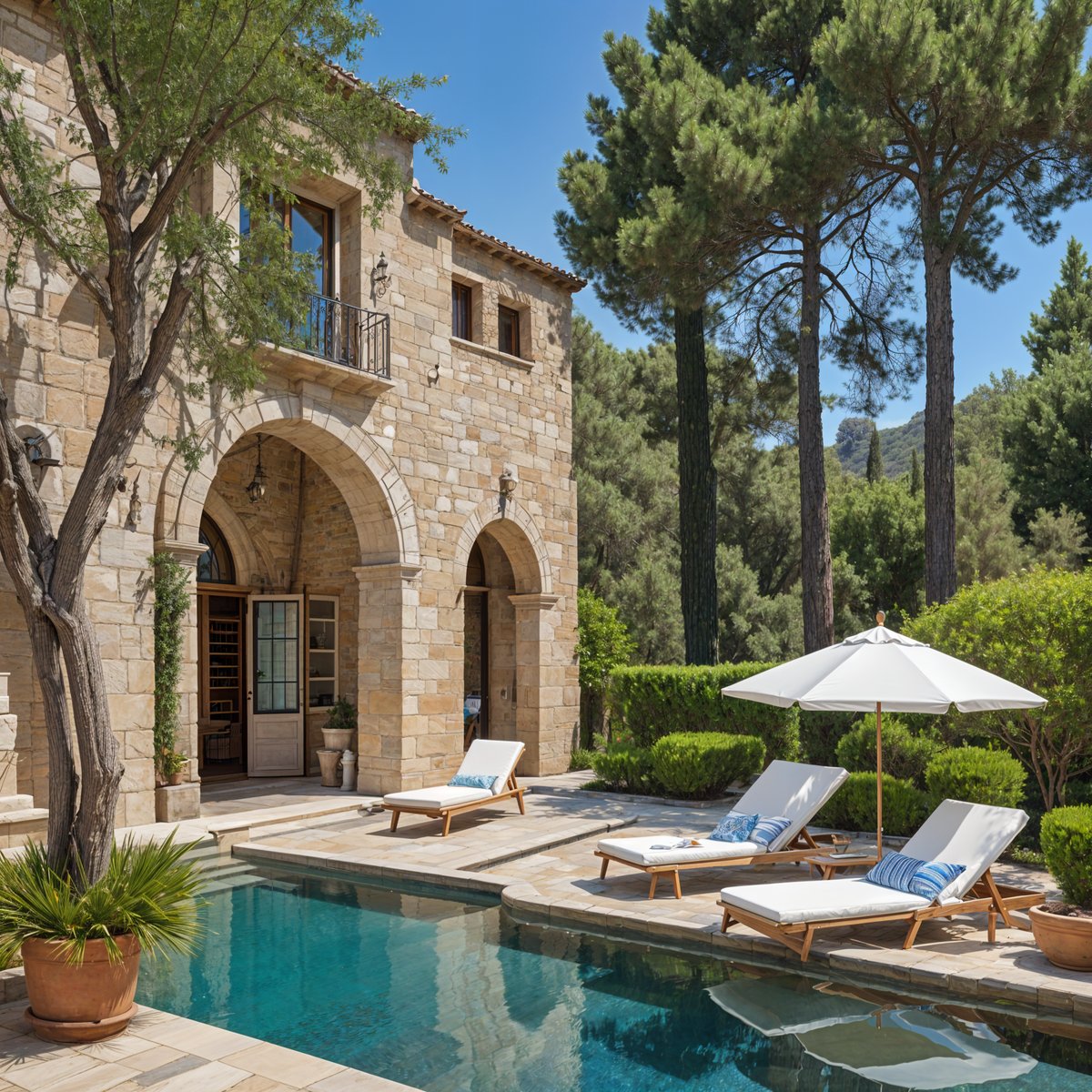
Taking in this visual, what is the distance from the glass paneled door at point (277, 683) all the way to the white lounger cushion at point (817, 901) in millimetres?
8775

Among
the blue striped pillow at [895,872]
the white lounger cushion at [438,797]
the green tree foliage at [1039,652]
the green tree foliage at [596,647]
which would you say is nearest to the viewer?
the blue striped pillow at [895,872]

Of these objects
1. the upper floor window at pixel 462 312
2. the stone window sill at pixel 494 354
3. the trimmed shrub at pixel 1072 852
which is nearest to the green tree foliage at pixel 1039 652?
the trimmed shrub at pixel 1072 852

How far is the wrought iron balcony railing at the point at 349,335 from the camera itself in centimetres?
1176

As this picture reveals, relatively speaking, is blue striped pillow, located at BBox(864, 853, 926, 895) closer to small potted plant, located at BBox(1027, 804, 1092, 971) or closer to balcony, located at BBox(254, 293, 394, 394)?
small potted plant, located at BBox(1027, 804, 1092, 971)

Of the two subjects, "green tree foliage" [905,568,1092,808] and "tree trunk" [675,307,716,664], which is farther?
"tree trunk" [675,307,716,664]

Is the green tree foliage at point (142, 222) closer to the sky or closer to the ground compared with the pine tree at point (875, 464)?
closer to the ground

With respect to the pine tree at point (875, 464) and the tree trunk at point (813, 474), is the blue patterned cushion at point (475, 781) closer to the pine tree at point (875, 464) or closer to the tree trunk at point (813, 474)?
the tree trunk at point (813, 474)

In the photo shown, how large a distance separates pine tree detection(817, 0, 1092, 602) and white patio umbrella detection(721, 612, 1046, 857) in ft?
20.5

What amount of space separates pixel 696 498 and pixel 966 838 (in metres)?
9.42

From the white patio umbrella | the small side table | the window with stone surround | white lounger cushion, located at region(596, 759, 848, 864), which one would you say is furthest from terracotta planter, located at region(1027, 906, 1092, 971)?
the window with stone surround

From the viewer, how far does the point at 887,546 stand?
84.0 ft

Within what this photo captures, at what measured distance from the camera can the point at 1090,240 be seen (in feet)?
91.2

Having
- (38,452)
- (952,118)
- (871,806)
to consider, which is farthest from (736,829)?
(952,118)

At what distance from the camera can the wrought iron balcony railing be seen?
11.8 meters
